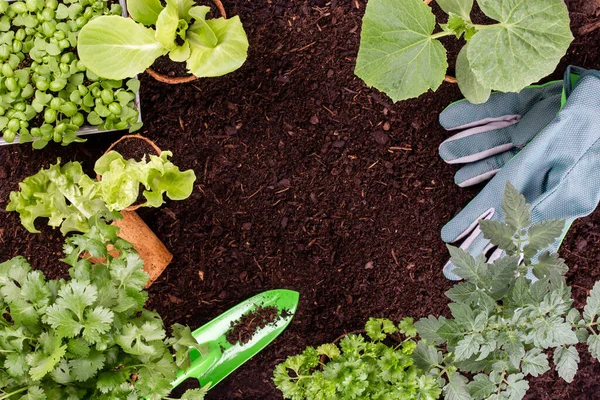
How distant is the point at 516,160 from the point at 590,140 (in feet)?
0.71

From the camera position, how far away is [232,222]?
2055 millimetres

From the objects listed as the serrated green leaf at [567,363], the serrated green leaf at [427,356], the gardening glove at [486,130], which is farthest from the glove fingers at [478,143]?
the serrated green leaf at [567,363]

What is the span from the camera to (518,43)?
150 centimetres

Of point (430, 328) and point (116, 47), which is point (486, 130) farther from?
point (116, 47)

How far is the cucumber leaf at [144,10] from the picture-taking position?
5.25 feet

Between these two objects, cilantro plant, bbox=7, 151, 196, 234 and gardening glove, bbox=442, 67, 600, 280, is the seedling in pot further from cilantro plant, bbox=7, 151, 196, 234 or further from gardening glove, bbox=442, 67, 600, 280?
gardening glove, bbox=442, 67, 600, 280

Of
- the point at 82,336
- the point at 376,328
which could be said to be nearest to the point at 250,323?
the point at 376,328

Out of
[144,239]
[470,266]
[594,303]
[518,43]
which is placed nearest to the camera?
[594,303]

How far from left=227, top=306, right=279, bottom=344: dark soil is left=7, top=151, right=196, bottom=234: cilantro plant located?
55 centimetres

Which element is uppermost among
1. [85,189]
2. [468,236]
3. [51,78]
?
[51,78]

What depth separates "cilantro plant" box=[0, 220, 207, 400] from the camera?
4.20ft

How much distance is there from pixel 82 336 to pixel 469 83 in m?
1.24

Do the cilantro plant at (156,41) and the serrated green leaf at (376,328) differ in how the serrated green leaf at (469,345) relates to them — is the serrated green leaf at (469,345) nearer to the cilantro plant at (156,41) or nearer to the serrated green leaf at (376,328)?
the serrated green leaf at (376,328)

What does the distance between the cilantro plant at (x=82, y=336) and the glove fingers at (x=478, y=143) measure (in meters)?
1.13
